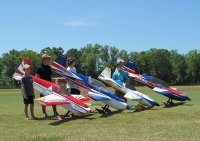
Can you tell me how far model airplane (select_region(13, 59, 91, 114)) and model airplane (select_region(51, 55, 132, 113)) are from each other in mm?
812

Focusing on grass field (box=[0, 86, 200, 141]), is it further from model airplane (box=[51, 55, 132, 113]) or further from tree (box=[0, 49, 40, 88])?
tree (box=[0, 49, 40, 88])

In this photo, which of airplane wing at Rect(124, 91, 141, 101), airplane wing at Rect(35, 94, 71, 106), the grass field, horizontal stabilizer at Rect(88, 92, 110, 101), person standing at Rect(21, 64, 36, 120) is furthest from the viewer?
airplane wing at Rect(124, 91, 141, 101)

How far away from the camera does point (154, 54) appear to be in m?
128

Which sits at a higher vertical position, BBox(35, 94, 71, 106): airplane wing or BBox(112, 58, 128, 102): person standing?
BBox(112, 58, 128, 102): person standing

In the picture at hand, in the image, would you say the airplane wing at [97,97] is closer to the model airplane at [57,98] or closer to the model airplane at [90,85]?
the model airplane at [90,85]

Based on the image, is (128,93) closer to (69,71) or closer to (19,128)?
(69,71)

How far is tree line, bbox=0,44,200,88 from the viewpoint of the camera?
11938 centimetres

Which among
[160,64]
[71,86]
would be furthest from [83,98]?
[160,64]

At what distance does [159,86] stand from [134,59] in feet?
358

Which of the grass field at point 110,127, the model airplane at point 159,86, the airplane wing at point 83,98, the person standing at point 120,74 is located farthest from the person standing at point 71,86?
the model airplane at point 159,86

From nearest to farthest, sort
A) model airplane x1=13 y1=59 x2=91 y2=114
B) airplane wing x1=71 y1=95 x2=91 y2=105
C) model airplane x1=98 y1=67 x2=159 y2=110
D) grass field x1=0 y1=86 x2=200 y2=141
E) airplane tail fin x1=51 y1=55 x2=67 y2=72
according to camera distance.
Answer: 1. grass field x1=0 y1=86 x2=200 y2=141
2. model airplane x1=13 y1=59 x2=91 y2=114
3. airplane wing x1=71 y1=95 x2=91 y2=105
4. airplane tail fin x1=51 y1=55 x2=67 y2=72
5. model airplane x1=98 y1=67 x2=159 y2=110

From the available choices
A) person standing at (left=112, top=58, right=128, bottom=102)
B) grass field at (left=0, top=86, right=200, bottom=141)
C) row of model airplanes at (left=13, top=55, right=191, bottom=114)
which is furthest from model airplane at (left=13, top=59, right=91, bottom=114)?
person standing at (left=112, top=58, right=128, bottom=102)

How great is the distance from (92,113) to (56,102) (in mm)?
2753

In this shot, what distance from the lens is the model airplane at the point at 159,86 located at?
59.2 feet
